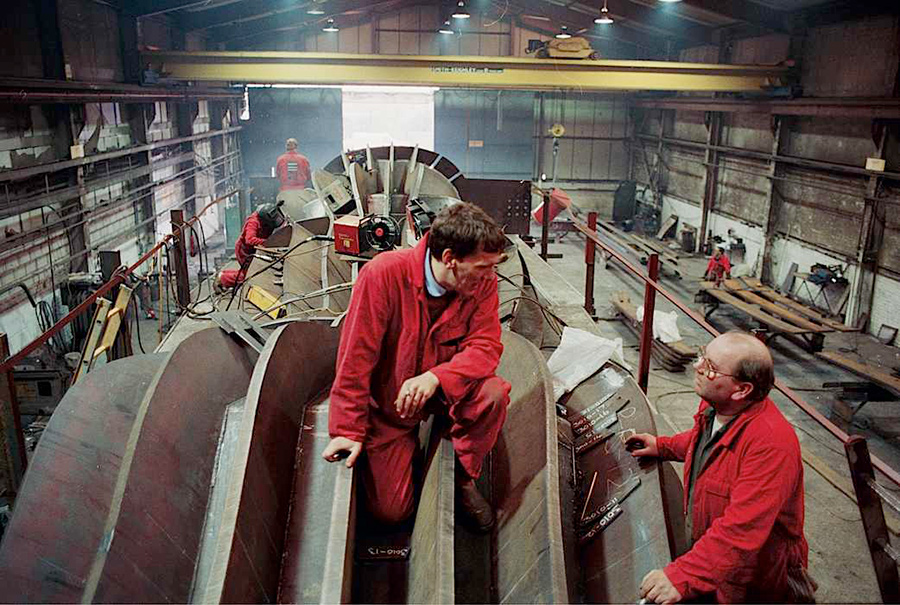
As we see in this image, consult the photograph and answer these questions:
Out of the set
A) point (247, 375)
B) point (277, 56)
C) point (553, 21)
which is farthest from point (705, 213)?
point (247, 375)

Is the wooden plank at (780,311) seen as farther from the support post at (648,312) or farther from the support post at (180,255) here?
the support post at (180,255)

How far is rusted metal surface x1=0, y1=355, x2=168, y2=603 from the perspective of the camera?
7.23 ft

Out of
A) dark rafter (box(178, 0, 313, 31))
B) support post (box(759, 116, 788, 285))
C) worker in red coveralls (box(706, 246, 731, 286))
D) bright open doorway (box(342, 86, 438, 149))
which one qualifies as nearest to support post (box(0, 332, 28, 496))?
worker in red coveralls (box(706, 246, 731, 286))

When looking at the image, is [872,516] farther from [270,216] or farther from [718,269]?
[718,269]

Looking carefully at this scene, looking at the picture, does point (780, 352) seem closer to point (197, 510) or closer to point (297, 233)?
point (297, 233)

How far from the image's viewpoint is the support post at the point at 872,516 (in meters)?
2.24

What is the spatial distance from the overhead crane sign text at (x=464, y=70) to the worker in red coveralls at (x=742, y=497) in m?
8.83

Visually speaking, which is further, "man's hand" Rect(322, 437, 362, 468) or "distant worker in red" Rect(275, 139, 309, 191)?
"distant worker in red" Rect(275, 139, 309, 191)

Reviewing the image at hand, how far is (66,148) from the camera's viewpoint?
8.10m

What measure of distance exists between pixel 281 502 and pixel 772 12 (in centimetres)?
1192

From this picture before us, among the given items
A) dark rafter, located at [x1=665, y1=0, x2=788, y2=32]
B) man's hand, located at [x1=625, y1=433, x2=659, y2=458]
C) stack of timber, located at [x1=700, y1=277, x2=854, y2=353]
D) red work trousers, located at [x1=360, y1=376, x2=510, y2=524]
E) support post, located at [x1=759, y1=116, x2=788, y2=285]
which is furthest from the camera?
support post, located at [x1=759, y1=116, x2=788, y2=285]

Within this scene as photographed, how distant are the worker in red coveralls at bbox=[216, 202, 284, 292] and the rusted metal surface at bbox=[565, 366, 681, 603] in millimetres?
4522

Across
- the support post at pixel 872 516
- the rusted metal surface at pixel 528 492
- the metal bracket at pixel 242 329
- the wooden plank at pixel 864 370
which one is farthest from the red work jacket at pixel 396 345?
the wooden plank at pixel 864 370

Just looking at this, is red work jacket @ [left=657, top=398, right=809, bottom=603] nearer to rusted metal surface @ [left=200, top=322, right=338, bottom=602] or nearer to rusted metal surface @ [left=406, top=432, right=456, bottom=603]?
rusted metal surface @ [left=406, top=432, right=456, bottom=603]
